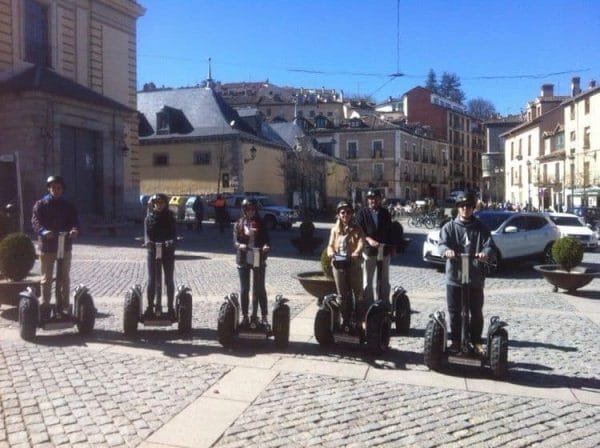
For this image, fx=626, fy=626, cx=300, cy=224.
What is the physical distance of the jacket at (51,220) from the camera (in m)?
7.43

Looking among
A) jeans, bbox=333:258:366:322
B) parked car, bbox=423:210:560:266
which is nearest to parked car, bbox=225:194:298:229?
parked car, bbox=423:210:560:266

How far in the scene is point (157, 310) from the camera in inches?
293

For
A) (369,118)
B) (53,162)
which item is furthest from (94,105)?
(369,118)

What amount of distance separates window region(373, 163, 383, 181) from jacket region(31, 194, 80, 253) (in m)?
67.9

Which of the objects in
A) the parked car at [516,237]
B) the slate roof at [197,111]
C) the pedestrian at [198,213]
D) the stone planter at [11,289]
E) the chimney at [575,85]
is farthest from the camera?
the chimney at [575,85]

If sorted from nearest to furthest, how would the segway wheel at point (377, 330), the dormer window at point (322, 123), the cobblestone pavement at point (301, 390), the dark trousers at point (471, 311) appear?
the cobblestone pavement at point (301, 390)
the dark trousers at point (471, 311)
the segway wheel at point (377, 330)
the dormer window at point (322, 123)

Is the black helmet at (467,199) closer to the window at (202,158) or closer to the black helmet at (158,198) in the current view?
the black helmet at (158,198)

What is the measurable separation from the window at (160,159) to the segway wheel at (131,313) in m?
40.1

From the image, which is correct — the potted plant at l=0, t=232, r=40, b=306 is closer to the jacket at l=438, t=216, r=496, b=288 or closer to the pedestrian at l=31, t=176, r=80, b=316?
the pedestrian at l=31, t=176, r=80, b=316

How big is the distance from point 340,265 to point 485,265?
1.59m

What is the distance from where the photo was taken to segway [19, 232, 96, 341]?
7.12 metres

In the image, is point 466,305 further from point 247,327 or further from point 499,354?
point 247,327

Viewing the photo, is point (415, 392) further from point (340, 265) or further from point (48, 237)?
point (48, 237)

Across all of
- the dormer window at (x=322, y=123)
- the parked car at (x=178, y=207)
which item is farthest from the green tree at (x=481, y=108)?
the parked car at (x=178, y=207)
